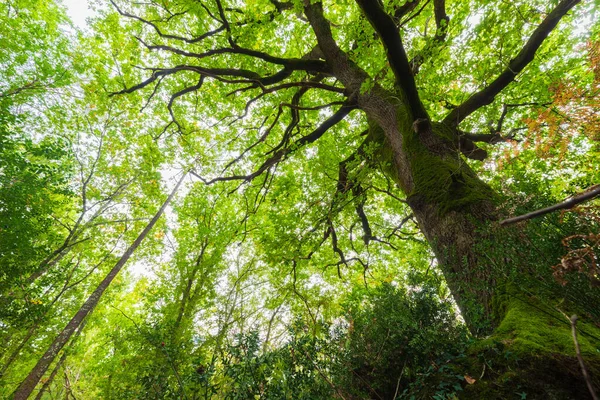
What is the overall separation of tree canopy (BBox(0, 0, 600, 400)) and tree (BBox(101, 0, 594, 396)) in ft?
0.11

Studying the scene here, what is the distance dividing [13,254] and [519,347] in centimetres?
935

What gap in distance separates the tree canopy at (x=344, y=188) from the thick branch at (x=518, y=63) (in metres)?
0.03

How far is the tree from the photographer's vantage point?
2.30m

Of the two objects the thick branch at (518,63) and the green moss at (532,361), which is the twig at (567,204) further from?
the thick branch at (518,63)

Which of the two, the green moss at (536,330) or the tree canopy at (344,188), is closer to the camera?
the green moss at (536,330)

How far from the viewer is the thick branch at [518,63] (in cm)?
301

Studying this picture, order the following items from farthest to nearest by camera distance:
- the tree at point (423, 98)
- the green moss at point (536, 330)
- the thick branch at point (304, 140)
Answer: the thick branch at point (304, 140), the tree at point (423, 98), the green moss at point (536, 330)

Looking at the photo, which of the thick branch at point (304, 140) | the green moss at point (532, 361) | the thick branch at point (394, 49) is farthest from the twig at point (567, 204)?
the thick branch at point (304, 140)

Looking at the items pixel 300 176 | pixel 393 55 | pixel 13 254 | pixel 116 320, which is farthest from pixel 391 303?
pixel 116 320

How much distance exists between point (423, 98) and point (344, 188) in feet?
9.08

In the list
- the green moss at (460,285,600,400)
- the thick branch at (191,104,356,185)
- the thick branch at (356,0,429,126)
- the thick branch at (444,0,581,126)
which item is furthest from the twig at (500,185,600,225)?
the thick branch at (191,104,356,185)

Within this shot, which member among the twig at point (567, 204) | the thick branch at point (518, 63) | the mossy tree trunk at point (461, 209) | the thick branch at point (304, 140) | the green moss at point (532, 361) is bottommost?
the green moss at point (532, 361)

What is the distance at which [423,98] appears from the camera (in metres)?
5.69

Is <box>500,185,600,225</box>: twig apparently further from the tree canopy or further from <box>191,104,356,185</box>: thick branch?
<box>191,104,356,185</box>: thick branch
